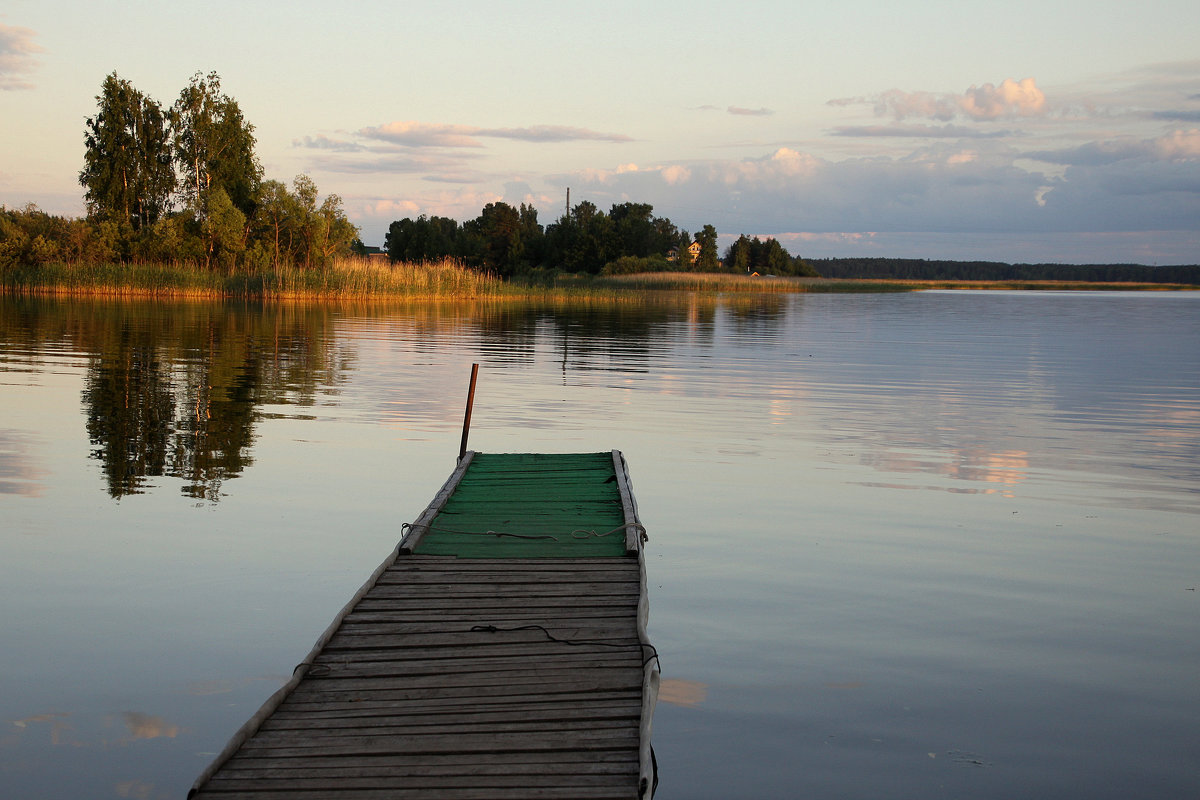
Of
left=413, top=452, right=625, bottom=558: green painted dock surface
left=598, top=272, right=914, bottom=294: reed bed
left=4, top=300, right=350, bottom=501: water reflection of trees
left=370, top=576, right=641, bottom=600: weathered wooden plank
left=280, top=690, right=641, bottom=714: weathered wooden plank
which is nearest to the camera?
left=280, top=690, right=641, bottom=714: weathered wooden plank

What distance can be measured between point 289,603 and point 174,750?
221cm

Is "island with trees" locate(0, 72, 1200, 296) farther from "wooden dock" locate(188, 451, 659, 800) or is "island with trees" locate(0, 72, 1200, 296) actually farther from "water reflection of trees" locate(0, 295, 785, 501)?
"wooden dock" locate(188, 451, 659, 800)

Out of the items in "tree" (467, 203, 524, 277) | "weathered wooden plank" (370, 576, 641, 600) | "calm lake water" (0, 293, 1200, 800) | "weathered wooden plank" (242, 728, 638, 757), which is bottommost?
"calm lake water" (0, 293, 1200, 800)

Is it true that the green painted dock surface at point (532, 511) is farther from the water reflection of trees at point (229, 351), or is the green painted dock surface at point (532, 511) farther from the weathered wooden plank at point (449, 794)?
the weathered wooden plank at point (449, 794)

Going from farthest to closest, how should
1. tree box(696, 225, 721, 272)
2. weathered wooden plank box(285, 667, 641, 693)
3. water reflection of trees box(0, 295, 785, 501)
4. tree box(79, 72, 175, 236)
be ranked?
tree box(696, 225, 721, 272), tree box(79, 72, 175, 236), water reflection of trees box(0, 295, 785, 501), weathered wooden plank box(285, 667, 641, 693)

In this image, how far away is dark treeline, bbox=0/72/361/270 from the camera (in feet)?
188

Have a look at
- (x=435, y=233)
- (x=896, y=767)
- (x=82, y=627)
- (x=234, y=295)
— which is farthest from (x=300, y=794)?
(x=435, y=233)

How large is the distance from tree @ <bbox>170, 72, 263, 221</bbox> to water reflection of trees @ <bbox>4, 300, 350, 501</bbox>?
25113 mm

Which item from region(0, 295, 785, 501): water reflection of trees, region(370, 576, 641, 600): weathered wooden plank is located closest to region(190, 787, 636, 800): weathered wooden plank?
region(370, 576, 641, 600): weathered wooden plank

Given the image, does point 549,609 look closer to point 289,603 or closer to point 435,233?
point 289,603

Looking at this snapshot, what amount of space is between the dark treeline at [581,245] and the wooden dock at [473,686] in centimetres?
7712

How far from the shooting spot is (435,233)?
332 feet

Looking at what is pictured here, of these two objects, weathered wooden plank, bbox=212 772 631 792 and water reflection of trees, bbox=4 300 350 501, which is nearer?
weathered wooden plank, bbox=212 772 631 792

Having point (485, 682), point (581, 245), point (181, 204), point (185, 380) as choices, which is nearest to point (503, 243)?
point (581, 245)
